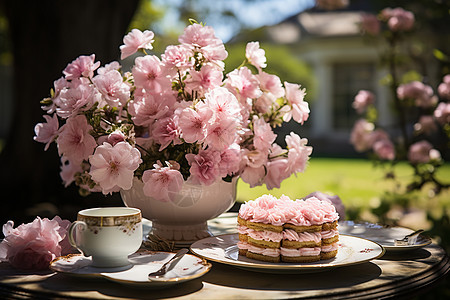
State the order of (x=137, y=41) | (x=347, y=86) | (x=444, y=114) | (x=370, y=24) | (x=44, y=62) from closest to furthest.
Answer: (x=137, y=41) < (x=444, y=114) < (x=44, y=62) < (x=370, y=24) < (x=347, y=86)

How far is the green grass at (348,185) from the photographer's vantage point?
7805 millimetres

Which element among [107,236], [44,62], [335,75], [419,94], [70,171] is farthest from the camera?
[335,75]

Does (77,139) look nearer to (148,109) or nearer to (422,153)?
(148,109)

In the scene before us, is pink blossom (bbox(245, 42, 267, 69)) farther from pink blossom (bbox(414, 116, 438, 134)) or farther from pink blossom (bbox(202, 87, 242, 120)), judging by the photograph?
pink blossom (bbox(414, 116, 438, 134))

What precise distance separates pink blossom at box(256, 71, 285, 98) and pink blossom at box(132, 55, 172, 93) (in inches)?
12.5

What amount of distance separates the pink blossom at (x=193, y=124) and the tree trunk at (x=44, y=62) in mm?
2829

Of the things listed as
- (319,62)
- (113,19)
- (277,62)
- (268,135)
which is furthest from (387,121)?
(268,135)

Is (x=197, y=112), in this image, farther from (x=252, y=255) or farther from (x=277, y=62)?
(x=277, y=62)

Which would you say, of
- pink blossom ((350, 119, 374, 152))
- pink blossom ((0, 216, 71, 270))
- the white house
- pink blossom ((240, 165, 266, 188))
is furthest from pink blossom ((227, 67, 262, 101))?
the white house

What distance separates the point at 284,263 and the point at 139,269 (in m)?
0.36

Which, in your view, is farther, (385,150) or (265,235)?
(385,150)

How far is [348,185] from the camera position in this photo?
9.55 m

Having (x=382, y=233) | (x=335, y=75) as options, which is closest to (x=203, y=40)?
(x=382, y=233)

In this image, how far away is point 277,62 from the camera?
15.0 m
